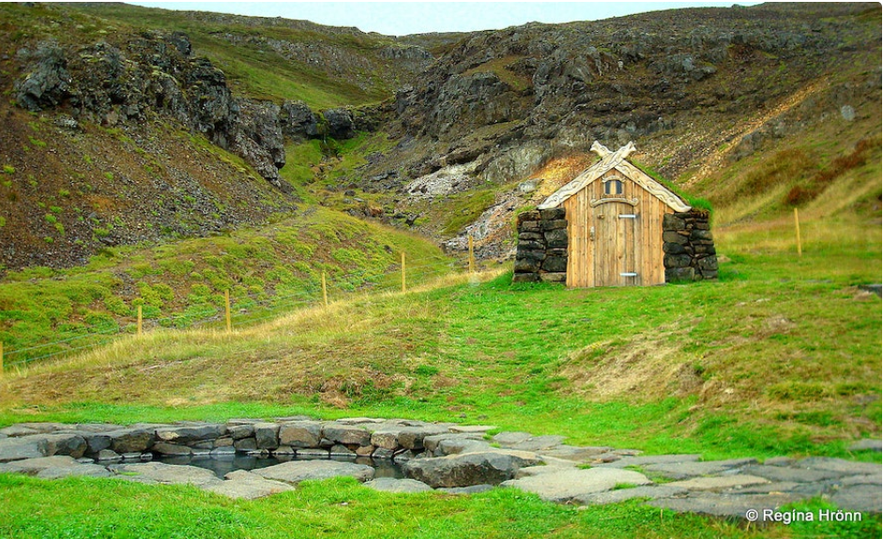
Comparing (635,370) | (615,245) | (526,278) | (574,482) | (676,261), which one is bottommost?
(574,482)

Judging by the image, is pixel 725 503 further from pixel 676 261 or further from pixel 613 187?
pixel 613 187

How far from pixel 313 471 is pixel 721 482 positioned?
5862 millimetres

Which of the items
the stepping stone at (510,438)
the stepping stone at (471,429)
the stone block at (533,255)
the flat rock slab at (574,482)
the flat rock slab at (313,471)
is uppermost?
the stone block at (533,255)

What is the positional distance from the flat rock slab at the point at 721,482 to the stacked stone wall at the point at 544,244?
17.2m

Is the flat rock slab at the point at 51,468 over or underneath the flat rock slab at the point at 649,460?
underneath

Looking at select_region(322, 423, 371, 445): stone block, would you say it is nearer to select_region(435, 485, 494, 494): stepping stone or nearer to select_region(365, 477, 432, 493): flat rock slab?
select_region(365, 477, 432, 493): flat rock slab

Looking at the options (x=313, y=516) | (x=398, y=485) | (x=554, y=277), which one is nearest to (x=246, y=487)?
(x=313, y=516)

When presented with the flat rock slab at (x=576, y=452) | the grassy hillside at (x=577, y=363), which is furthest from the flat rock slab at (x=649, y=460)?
the flat rock slab at (x=576, y=452)

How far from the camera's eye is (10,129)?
3941cm

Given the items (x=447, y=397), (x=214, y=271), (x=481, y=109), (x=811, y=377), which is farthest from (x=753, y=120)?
(x=811, y=377)

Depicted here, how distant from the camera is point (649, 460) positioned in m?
8.93

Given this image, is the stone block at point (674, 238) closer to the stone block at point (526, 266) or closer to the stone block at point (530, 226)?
the stone block at point (530, 226)

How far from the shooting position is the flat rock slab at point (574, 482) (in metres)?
8.07

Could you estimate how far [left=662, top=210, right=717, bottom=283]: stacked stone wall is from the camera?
23.2 meters
